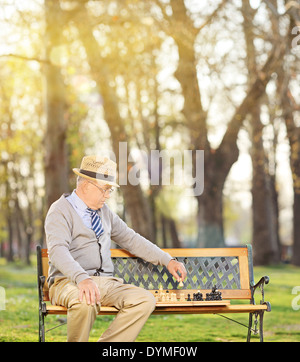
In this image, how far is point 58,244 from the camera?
19.7 feet

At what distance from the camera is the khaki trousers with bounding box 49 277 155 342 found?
5.71 metres

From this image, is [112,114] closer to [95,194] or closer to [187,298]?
[187,298]

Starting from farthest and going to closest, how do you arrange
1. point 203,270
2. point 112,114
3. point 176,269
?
point 112,114 < point 203,270 < point 176,269

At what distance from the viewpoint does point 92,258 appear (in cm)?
630

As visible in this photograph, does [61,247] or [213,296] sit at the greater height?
[61,247]

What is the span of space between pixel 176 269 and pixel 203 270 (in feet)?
2.07

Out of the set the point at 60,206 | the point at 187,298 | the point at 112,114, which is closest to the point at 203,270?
the point at 187,298

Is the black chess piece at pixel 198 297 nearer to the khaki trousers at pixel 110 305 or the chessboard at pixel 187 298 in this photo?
the chessboard at pixel 187 298

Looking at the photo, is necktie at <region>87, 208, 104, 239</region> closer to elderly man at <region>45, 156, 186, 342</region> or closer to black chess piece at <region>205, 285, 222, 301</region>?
elderly man at <region>45, 156, 186, 342</region>

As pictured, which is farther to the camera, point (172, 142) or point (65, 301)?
point (172, 142)

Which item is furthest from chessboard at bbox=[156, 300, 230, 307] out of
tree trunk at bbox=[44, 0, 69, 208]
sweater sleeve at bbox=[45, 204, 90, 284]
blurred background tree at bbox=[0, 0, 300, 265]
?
tree trunk at bbox=[44, 0, 69, 208]

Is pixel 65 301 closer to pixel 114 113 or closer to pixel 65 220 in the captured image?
pixel 65 220
